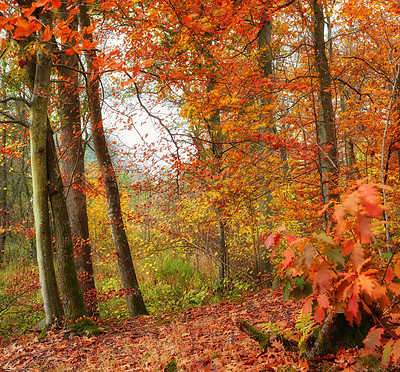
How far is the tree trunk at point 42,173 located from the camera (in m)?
5.32

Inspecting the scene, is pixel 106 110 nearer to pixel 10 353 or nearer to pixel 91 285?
pixel 91 285

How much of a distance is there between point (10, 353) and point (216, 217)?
4.40m

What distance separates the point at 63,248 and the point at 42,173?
4.30 ft

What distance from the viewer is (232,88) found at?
6625 millimetres

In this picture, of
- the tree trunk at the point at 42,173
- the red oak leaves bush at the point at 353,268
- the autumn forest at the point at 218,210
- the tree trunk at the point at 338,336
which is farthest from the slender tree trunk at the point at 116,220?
the red oak leaves bush at the point at 353,268

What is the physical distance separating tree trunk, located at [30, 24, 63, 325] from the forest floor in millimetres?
800

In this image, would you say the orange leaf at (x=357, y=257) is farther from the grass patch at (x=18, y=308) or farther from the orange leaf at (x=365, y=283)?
the grass patch at (x=18, y=308)

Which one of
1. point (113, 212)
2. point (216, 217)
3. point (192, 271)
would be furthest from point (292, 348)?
point (192, 271)

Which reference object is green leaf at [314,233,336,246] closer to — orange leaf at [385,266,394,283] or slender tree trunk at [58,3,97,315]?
orange leaf at [385,266,394,283]

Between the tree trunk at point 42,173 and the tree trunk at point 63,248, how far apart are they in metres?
0.14

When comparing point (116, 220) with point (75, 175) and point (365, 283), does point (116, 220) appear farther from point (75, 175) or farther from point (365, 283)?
point (365, 283)

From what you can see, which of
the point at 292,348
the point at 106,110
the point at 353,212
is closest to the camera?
the point at 353,212

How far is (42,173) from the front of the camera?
5402 mm

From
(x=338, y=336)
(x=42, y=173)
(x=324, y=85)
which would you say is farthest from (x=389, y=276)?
(x=42, y=173)
